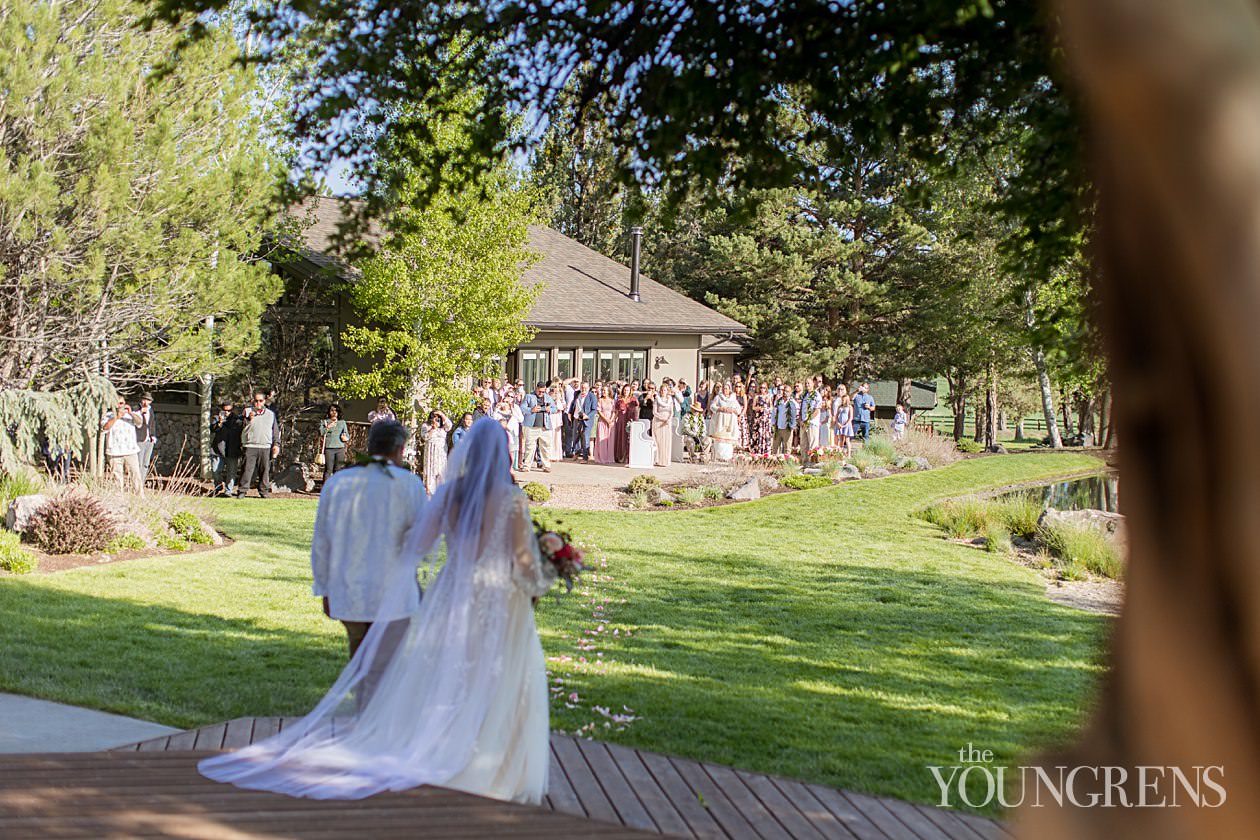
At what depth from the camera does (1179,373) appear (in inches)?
26.6

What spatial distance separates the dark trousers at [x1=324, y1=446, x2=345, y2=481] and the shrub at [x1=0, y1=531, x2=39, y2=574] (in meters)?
9.55

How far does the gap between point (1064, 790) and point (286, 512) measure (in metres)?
22.3

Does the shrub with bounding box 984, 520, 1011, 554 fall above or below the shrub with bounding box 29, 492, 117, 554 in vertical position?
below

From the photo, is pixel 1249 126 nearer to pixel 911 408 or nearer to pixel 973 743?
pixel 973 743

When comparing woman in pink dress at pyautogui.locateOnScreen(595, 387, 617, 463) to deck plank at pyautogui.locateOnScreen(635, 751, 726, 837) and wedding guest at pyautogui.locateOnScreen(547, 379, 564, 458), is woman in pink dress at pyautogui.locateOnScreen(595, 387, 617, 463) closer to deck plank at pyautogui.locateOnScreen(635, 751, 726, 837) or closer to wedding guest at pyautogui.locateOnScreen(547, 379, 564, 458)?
wedding guest at pyautogui.locateOnScreen(547, 379, 564, 458)

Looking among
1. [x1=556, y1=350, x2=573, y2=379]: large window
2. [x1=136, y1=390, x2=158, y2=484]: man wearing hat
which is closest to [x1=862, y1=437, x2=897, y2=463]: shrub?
[x1=556, y1=350, x2=573, y2=379]: large window

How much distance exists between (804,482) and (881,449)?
606cm

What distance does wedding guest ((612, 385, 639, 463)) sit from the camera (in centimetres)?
3081

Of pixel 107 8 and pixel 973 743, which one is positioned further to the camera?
pixel 107 8

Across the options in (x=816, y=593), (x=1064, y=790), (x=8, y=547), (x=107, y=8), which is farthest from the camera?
(x=107, y=8)

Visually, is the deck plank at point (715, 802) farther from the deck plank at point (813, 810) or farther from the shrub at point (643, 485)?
the shrub at point (643, 485)

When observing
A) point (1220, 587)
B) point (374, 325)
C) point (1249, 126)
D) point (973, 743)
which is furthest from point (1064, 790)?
point (374, 325)

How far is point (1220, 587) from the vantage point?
2.18ft

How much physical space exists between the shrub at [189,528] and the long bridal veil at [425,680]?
1089 cm
